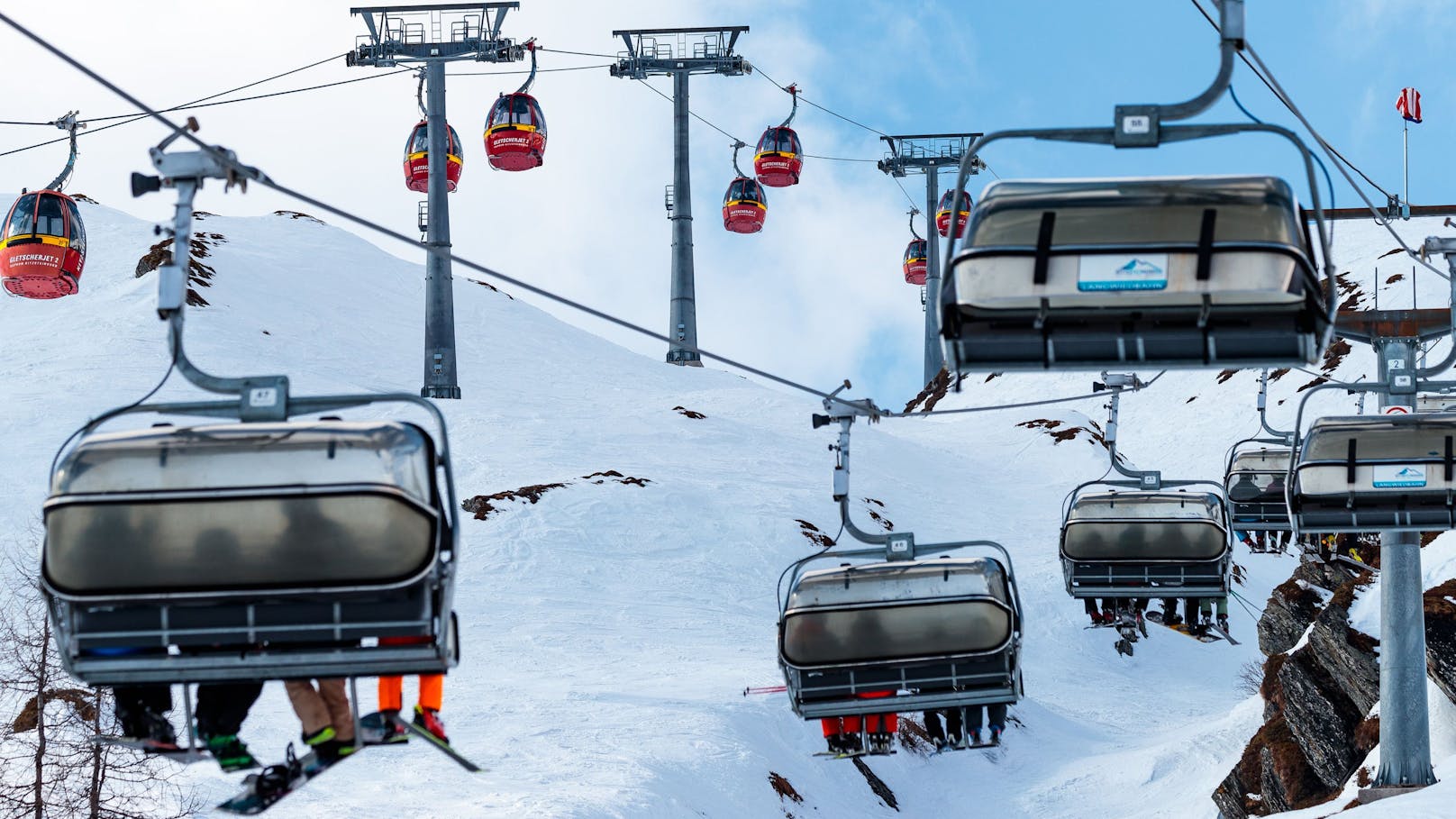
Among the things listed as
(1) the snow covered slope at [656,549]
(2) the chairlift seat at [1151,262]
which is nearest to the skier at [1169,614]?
(1) the snow covered slope at [656,549]

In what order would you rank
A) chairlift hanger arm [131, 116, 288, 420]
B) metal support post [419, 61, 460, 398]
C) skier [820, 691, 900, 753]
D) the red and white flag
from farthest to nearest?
metal support post [419, 61, 460, 398], the red and white flag, skier [820, 691, 900, 753], chairlift hanger arm [131, 116, 288, 420]

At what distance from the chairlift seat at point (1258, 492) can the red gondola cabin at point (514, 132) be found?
24.2 meters

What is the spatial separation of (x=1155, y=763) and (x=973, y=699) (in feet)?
77.3

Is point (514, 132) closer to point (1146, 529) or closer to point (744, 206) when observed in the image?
point (744, 206)

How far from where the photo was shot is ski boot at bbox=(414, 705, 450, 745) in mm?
7172

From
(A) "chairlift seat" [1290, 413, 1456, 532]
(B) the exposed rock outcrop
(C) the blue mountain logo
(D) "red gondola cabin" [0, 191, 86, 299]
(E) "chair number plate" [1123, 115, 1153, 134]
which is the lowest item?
(B) the exposed rock outcrop

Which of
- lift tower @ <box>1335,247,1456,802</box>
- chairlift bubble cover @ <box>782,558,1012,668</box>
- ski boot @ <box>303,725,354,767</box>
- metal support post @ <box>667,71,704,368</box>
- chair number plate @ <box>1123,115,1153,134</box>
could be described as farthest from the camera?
metal support post @ <box>667,71,704,368</box>

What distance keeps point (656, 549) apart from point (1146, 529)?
2052 cm

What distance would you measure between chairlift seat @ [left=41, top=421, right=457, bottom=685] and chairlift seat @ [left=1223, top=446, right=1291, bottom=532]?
622 inches

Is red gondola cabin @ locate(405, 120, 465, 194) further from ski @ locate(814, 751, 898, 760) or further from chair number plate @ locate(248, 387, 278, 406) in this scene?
chair number plate @ locate(248, 387, 278, 406)

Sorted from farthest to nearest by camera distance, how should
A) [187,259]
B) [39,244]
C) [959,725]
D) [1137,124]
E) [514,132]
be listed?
[514,132]
[39,244]
[959,725]
[187,259]
[1137,124]

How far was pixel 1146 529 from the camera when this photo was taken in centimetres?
1559

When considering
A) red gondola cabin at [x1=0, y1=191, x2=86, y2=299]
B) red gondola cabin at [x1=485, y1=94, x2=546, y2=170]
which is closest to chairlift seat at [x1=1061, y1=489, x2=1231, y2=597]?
red gondola cabin at [x1=0, y1=191, x2=86, y2=299]

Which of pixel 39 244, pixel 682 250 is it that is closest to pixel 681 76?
pixel 682 250
